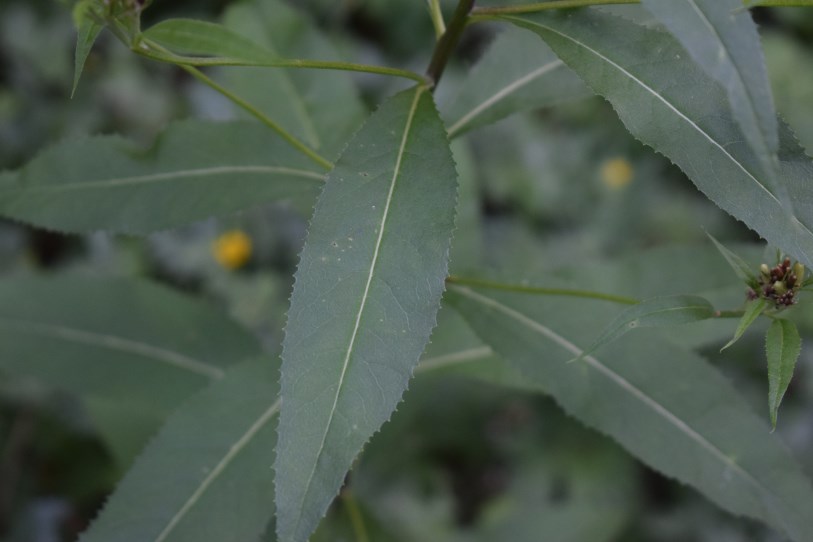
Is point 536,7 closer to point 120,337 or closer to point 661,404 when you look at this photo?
point 661,404

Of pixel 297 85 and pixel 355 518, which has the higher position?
pixel 297 85

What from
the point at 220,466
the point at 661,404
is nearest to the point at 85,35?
the point at 220,466

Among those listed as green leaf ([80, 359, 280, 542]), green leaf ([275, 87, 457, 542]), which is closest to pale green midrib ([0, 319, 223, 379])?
green leaf ([80, 359, 280, 542])

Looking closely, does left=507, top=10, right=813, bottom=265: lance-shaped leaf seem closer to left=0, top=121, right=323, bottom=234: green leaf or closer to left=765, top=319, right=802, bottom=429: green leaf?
left=765, top=319, right=802, bottom=429: green leaf

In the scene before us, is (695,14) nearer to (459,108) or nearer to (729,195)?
(729,195)

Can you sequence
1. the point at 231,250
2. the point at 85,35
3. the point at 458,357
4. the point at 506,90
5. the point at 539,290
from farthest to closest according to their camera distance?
the point at 231,250 < the point at 458,357 < the point at 506,90 < the point at 539,290 < the point at 85,35

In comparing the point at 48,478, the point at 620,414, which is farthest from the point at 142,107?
the point at 620,414

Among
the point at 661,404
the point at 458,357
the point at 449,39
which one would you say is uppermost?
the point at 449,39
